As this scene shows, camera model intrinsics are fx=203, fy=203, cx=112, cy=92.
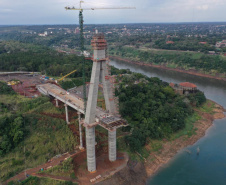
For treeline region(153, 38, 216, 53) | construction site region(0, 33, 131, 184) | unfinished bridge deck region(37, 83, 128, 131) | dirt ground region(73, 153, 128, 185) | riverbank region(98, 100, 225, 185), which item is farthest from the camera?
treeline region(153, 38, 216, 53)

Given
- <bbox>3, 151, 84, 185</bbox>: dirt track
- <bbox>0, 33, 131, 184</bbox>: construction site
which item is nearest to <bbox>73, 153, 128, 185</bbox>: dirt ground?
<bbox>0, 33, 131, 184</bbox>: construction site

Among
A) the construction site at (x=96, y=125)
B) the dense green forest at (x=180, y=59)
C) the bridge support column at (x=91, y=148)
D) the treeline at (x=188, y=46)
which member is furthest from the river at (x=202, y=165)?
the treeline at (x=188, y=46)

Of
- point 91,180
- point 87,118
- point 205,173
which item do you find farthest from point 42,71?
point 205,173

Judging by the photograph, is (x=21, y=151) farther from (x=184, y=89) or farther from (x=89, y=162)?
(x=184, y=89)

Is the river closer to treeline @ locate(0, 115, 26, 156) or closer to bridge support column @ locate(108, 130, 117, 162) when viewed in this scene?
bridge support column @ locate(108, 130, 117, 162)

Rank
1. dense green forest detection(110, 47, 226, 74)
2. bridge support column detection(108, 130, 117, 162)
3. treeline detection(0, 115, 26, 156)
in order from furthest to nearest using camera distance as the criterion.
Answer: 1. dense green forest detection(110, 47, 226, 74)
2. treeline detection(0, 115, 26, 156)
3. bridge support column detection(108, 130, 117, 162)

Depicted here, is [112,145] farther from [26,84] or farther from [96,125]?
[26,84]

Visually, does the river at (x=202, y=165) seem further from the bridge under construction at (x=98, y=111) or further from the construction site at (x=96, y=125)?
the bridge under construction at (x=98, y=111)
